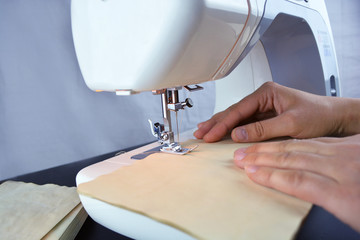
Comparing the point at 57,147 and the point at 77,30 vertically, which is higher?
the point at 77,30

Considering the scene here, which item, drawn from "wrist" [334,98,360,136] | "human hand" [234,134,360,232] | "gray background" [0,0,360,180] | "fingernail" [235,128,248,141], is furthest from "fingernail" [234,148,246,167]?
"gray background" [0,0,360,180]

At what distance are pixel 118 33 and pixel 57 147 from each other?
849 mm

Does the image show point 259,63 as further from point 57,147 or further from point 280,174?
point 57,147

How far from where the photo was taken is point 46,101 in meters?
1.11

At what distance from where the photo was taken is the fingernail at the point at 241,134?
64cm

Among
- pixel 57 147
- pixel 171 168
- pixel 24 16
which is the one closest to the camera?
pixel 171 168

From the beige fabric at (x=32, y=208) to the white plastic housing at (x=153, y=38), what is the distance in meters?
0.25

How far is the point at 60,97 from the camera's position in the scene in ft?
3.83

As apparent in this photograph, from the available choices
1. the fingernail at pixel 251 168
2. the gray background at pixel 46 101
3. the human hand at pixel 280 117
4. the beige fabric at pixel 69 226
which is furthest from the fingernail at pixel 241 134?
the gray background at pixel 46 101

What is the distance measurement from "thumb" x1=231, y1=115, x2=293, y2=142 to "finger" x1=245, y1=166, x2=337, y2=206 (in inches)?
8.7

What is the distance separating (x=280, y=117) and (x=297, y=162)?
8.7 inches

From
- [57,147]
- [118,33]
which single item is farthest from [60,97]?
[118,33]

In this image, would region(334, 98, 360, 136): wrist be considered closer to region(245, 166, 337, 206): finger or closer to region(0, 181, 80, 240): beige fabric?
region(245, 166, 337, 206): finger

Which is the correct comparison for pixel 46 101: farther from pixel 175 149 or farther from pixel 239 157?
pixel 239 157
